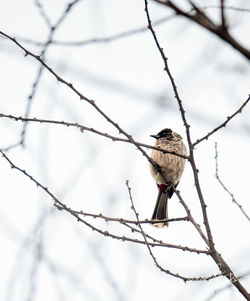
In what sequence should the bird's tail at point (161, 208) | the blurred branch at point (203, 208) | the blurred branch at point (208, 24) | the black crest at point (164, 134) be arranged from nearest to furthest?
the blurred branch at point (208, 24), the blurred branch at point (203, 208), the bird's tail at point (161, 208), the black crest at point (164, 134)

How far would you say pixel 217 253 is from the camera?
9.52 ft

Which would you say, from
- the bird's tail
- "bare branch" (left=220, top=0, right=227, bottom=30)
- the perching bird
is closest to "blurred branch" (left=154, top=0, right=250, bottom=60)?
"bare branch" (left=220, top=0, right=227, bottom=30)

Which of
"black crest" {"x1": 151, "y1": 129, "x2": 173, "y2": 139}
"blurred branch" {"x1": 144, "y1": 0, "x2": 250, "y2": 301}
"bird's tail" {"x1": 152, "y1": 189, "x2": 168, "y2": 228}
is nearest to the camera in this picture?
"blurred branch" {"x1": 144, "y1": 0, "x2": 250, "y2": 301}

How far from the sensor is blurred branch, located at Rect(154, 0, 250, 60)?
1.32 metres

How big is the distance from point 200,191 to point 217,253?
0.38m

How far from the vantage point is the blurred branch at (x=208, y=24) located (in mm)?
1316

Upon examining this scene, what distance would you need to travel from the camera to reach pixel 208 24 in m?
1.38

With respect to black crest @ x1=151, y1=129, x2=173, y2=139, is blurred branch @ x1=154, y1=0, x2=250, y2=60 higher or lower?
lower

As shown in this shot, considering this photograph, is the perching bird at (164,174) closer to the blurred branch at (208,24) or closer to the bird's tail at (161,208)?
the bird's tail at (161,208)

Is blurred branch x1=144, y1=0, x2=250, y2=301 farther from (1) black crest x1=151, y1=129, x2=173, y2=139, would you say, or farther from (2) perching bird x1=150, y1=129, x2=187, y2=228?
(1) black crest x1=151, y1=129, x2=173, y2=139

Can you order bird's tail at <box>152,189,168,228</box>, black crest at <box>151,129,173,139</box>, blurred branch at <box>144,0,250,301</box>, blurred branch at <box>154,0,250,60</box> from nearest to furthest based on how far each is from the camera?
1. blurred branch at <box>154,0,250,60</box>
2. blurred branch at <box>144,0,250,301</box>
3. bird's tail at <box>152,189,168,228</box>
4. black crest at <box>151,129,173,139</box>

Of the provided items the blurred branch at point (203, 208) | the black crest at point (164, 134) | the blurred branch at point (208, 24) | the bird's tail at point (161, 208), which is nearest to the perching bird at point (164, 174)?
the bird's tail at point (161, 208)

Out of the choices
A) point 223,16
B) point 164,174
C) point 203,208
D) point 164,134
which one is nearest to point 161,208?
point 164,174

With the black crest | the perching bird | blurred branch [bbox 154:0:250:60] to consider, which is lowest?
blurred branch [bbox 154:0:250:60]
